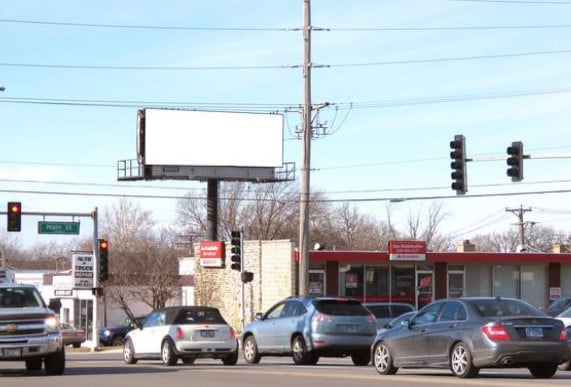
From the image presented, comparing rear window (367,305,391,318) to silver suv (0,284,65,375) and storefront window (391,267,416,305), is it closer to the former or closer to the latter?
silver suv (0,284,65,375)

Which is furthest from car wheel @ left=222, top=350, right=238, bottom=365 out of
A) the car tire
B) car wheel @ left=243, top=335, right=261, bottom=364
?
the car tire

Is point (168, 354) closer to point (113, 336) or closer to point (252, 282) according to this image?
point (252, 282)

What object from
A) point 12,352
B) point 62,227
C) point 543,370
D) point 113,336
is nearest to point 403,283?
point 113,336

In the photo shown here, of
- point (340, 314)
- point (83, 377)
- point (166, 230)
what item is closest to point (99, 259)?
point (340, 314)

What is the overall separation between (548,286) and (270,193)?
3987 cm

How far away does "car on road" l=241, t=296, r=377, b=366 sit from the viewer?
24.3m

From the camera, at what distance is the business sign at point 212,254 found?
52688 mm

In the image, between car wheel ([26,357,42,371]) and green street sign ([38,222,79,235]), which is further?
green street sign ([38,222,79,235])

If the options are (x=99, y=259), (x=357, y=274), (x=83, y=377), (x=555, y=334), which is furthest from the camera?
(x=357, y=274)

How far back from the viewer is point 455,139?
32.6 metres

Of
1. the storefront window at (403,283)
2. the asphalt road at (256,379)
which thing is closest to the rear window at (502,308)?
the asphalt road at (256,379)

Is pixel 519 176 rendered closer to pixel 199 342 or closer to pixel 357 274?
pixel 199 342

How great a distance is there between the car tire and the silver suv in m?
6.67

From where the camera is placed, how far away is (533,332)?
58.2ft
